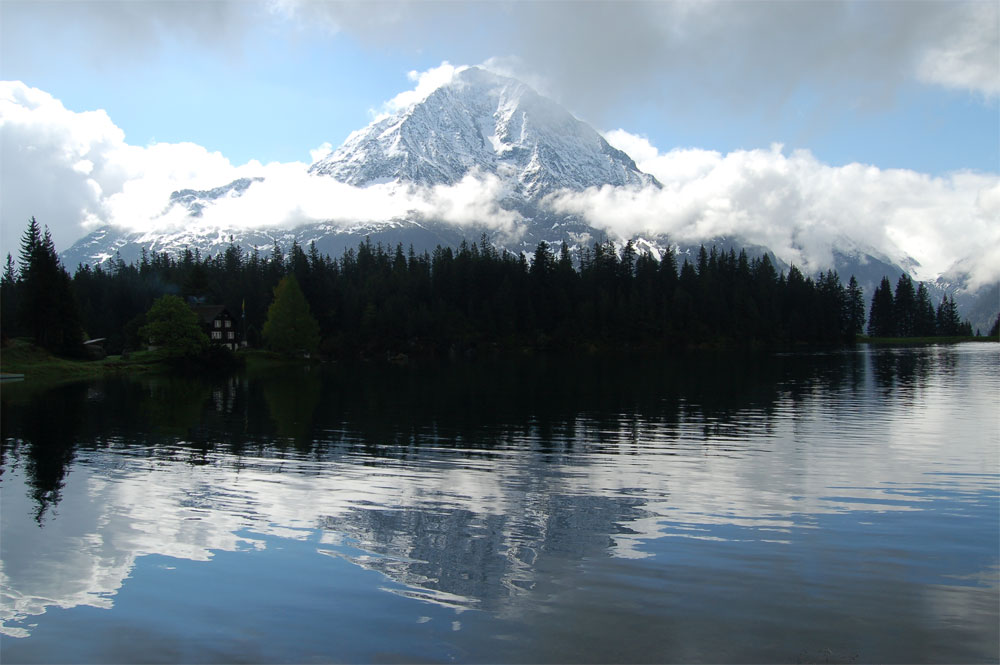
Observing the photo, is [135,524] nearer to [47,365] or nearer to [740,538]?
[740,538]

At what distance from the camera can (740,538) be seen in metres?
19.4

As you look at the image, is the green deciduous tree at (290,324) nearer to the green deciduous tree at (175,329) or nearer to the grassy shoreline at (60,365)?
the grassy shoreline at (60,365)

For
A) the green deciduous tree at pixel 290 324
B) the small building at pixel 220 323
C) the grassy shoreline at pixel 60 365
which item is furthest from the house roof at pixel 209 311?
the grassy shoreline at pixel 60 365

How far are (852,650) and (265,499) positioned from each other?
1911cm

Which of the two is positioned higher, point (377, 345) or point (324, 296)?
point (324, 296)

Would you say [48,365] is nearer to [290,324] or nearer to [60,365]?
[60,365]

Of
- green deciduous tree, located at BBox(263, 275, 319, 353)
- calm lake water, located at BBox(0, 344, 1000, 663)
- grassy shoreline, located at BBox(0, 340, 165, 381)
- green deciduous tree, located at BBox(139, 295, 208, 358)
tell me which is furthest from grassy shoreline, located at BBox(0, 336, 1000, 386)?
calm lake water, located at BBox(0, 344, 1000, 663)

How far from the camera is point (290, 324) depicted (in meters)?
146

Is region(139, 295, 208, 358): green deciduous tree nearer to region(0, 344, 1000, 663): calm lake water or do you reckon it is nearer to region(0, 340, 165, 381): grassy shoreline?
region(0, 340, 165, 381): grassy shoreline

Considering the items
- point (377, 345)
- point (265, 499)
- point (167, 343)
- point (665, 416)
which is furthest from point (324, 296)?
point (265, 499)

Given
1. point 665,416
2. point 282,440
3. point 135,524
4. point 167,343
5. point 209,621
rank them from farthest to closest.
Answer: point 167,343
point 665,416
point 282,440
point 135,524
point 209,621

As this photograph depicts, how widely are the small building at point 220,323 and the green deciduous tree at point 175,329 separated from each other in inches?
1545

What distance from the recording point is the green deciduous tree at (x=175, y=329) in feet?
378

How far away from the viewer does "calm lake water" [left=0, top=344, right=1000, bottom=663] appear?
13.4m
